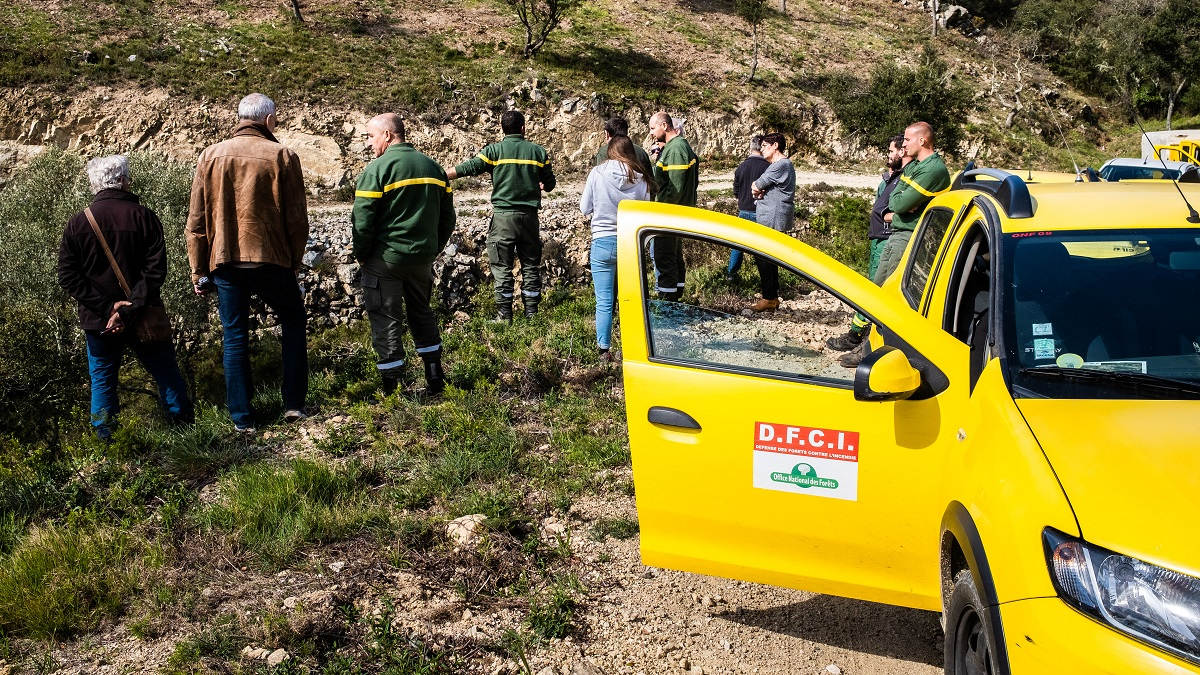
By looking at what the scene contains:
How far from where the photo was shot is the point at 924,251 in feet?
15.1

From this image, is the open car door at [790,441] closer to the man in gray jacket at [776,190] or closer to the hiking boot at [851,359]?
the hiking boot at [851,359]

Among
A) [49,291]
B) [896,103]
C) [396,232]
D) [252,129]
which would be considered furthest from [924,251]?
[896,103]

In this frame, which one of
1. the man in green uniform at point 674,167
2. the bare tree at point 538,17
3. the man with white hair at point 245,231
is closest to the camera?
the man with white hair at point 245,231

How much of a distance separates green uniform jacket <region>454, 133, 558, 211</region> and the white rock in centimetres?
377

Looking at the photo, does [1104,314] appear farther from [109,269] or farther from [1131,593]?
[109,269]

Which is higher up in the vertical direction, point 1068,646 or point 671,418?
point 671,418

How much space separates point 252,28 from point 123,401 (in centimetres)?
1825

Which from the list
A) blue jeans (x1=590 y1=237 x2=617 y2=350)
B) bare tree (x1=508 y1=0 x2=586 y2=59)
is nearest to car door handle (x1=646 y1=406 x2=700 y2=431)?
blue jeans (x1=590 y1=237 x2=617 y2=350)

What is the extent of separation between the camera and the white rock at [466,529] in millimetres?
4250

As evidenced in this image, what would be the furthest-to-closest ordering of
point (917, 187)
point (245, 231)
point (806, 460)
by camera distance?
1. point (917, 187)
2. point (245, 231)
3. point (806, 460)

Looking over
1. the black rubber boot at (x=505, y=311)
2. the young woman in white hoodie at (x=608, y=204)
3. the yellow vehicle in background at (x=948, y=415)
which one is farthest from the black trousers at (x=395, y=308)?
the yellow vehicle in background at (x=948, y=415)

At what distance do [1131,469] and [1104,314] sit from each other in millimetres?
975

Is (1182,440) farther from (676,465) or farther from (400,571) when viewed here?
(400,571)

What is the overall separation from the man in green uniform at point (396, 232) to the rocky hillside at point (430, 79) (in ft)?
44.7
